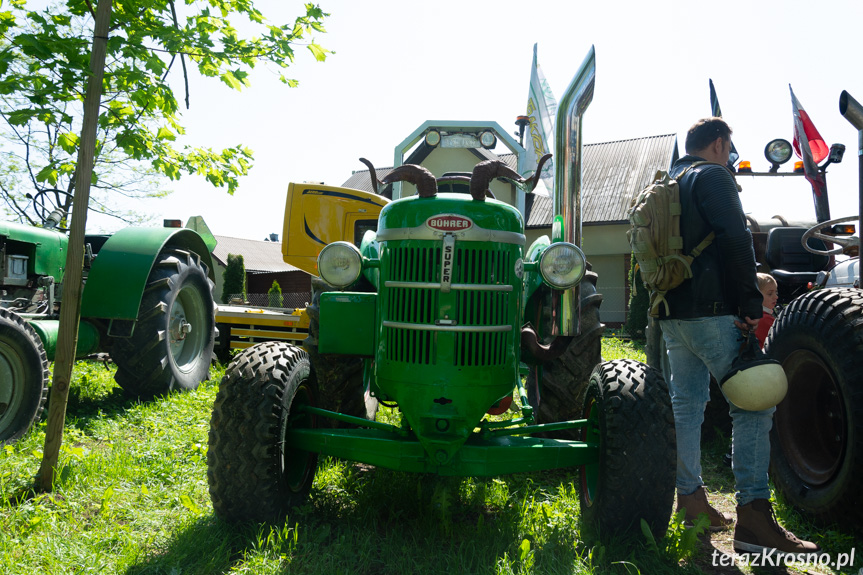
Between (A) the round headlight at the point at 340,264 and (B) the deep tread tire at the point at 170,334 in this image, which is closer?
(A) the round headlight at the point at 340,264

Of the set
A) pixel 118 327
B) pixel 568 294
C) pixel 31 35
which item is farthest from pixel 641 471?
pixel 118 327

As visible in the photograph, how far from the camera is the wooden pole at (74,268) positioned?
130 inches

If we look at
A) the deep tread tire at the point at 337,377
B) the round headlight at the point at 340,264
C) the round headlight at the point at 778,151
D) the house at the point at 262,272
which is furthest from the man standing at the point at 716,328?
the house at the point at 262,272

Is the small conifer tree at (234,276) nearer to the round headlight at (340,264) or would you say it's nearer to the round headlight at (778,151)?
the round headlight at (778,151)

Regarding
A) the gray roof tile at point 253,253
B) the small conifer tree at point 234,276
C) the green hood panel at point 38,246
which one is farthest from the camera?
the gray roof tile at point 253,253

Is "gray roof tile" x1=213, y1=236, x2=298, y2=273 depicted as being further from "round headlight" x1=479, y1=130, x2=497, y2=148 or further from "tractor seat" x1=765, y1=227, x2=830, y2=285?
"tractor seat" x1=765, y1=227, x2=830, y2=285

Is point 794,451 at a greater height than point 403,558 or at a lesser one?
greater

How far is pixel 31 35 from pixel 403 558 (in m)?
3.29

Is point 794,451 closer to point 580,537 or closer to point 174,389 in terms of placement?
point 580,537

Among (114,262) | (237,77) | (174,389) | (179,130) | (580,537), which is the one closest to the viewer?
(580,537)

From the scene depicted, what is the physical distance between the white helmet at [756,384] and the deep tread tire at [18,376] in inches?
156

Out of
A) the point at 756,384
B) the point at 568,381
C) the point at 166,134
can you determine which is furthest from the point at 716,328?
the point at 166,134

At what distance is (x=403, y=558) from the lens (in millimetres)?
2586

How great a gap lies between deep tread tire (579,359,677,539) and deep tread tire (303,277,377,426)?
1.64 meters
